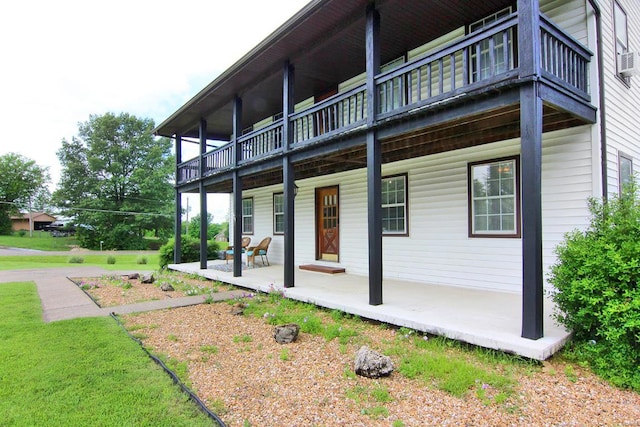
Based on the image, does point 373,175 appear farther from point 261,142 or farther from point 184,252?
point 184,252

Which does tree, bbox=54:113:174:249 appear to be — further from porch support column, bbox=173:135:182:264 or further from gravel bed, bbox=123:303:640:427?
gravel bed, bbox=123:303:640:427

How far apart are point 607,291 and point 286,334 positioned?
3.47m

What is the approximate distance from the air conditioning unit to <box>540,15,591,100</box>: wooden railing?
137 centimetres

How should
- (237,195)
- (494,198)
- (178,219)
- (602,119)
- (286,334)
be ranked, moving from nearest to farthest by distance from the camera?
1. (286,334)
2. (602,119)
3. (494,198)
4. (237,195)
5. (178,219)

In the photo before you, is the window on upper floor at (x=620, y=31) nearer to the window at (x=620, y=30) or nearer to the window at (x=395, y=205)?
the window at (x=620, y=30)

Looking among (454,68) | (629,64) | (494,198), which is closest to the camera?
(454,68)

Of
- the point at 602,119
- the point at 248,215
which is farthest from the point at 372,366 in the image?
the point at 248,215

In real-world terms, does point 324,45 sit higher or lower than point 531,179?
higher

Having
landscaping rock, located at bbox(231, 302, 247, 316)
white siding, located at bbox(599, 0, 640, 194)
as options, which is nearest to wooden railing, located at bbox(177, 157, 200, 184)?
landscaping rock, located at bbox(231, 302, 247, 316)

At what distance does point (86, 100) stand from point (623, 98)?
5536cm

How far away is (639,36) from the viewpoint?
7.32m

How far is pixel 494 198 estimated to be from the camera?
645cm

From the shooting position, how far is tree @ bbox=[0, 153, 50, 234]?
45250mm

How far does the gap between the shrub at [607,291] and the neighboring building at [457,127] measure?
0.32m
